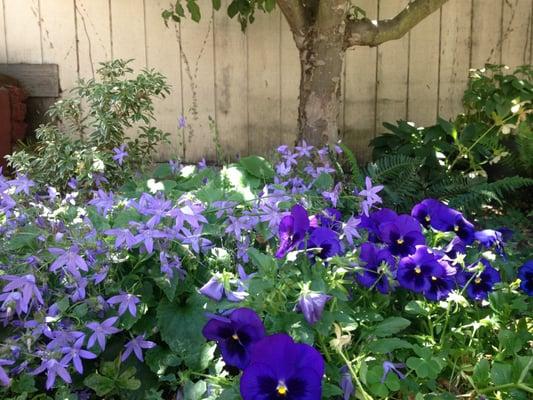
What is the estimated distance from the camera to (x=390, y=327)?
1433 millimetres

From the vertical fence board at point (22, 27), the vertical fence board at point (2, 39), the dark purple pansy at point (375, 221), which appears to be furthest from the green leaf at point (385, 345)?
the vertical fence board at point (2, 39)

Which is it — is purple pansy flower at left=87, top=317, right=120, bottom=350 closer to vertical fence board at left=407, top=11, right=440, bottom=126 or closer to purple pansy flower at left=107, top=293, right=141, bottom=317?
purple pansy flower at left=107, top=293, right=141, bottom=317

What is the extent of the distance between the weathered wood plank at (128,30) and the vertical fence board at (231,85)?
525mm

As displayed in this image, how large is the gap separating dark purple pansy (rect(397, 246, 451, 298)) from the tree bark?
1.81 metres

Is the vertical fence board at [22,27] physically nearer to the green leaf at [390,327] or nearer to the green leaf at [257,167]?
the green leaf at [257,167]

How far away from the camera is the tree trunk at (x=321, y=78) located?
3217mm

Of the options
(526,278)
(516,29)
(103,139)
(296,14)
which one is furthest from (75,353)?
(516,29)

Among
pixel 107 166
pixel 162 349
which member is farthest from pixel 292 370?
pixel 107 166

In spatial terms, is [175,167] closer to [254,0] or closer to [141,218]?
[141,218]

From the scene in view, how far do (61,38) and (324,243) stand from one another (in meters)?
3.56

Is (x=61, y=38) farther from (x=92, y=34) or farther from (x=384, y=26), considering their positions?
(x=384, y=26)

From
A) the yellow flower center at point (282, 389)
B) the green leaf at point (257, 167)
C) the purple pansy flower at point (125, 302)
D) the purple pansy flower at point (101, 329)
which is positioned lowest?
the yellow flower center at point (282, 389)

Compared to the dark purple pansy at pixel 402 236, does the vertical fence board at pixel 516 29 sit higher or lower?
higher

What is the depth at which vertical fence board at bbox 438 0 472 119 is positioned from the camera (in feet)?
14.5
